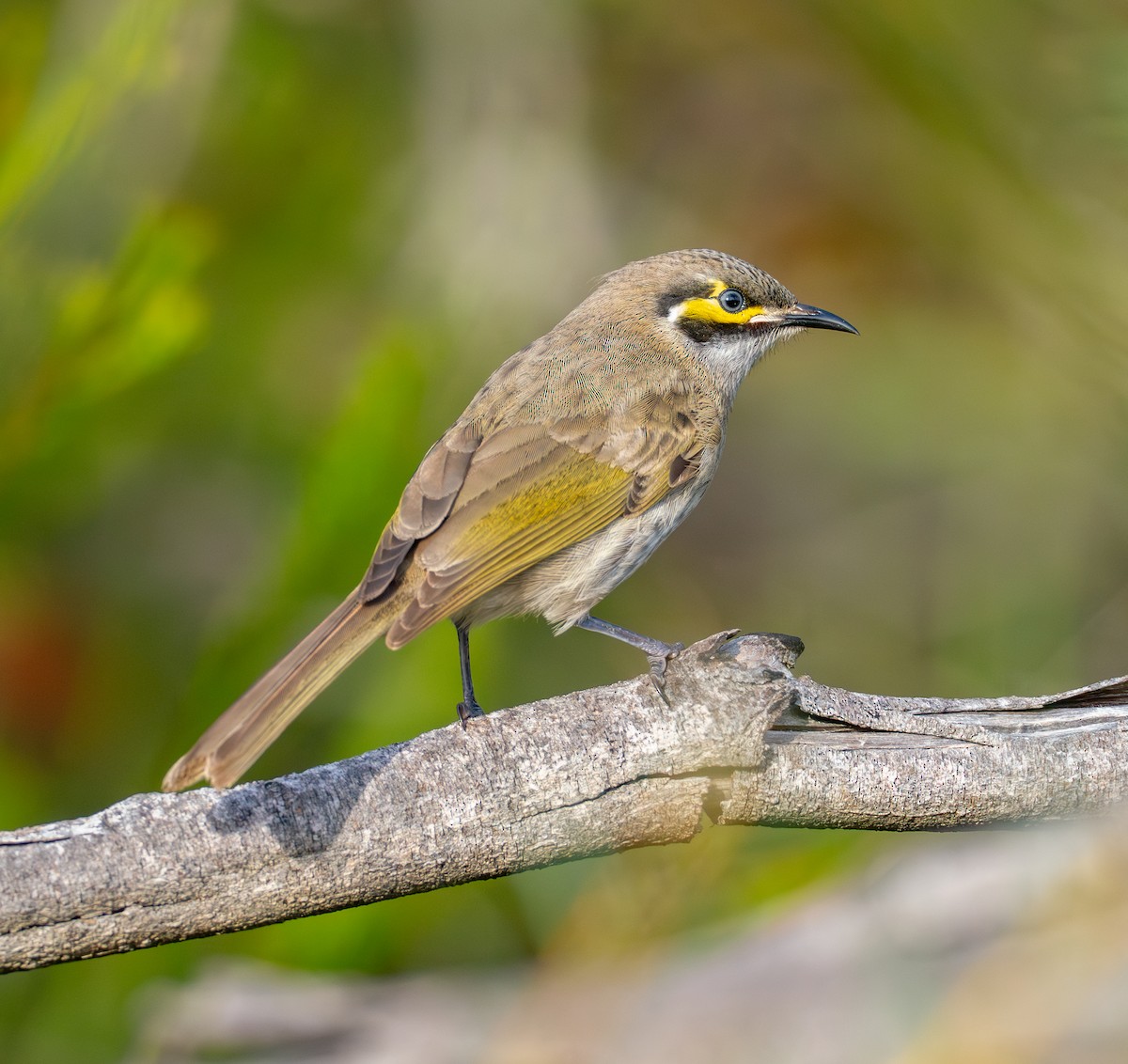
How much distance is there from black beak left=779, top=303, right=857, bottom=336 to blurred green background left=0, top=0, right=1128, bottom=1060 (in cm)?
96

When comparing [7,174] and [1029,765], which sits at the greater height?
[7,174]

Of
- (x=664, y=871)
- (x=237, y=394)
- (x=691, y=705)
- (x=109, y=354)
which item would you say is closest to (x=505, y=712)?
(x=691, y=705)

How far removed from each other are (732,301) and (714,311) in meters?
0.07

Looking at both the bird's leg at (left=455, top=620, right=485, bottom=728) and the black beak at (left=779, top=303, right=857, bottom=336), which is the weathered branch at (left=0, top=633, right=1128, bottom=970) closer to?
the bird's leg at (left=455, top=620, right=485, bottom=728)

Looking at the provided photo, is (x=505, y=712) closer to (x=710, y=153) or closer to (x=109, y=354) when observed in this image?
(x=109, y=354)

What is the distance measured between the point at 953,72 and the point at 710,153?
1.85 meters

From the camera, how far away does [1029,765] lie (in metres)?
3.29

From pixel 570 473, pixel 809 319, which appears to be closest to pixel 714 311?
pixel 809 319

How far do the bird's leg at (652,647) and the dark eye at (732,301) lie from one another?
4.16 feet

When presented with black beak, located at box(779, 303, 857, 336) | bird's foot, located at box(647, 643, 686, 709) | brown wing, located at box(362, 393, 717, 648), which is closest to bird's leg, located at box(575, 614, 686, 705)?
bird's foot, located at box(647, 643, 686, 709)

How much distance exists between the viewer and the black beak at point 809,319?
517 cm

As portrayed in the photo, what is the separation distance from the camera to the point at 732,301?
517cm

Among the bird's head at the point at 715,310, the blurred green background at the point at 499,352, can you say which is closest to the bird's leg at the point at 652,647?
the blurred green background at the point at 499,352

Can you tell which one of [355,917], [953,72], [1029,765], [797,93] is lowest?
[355,917]
